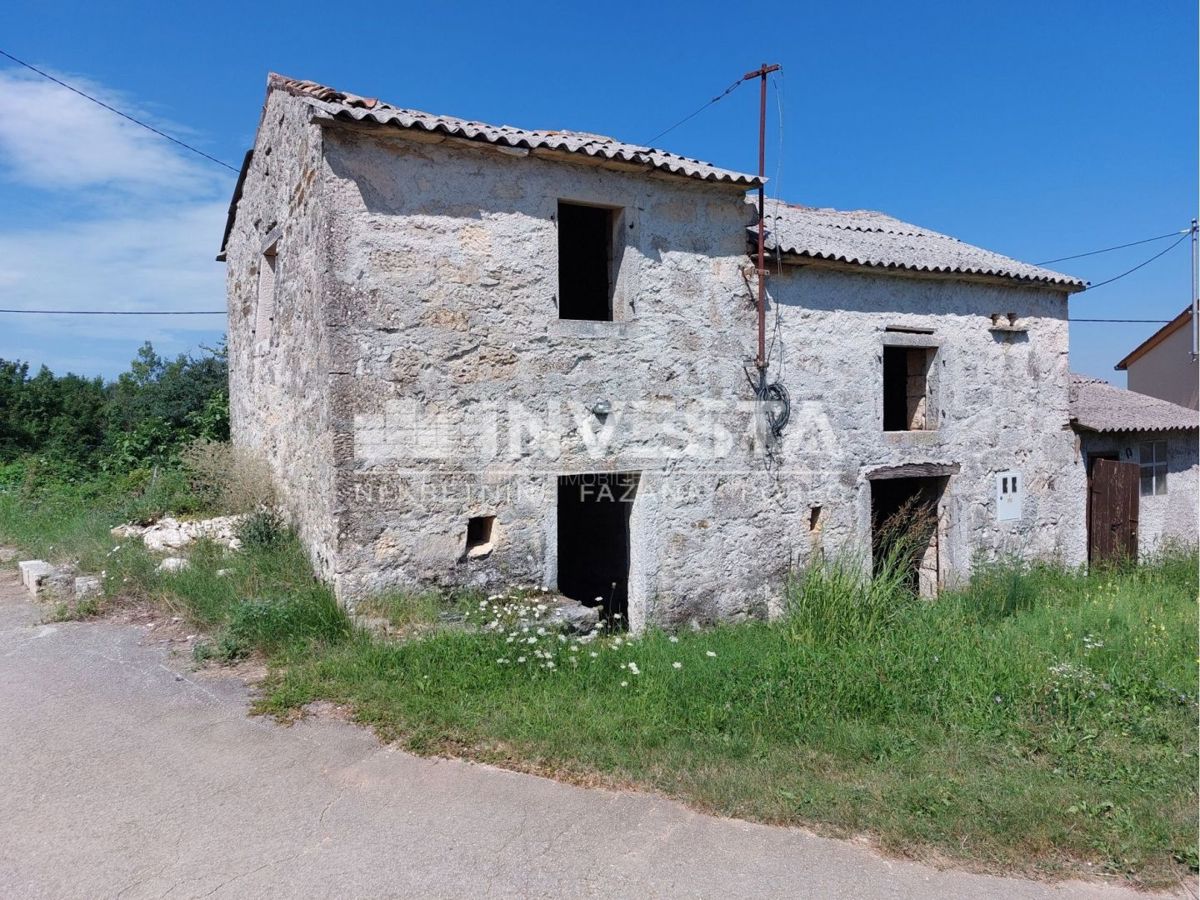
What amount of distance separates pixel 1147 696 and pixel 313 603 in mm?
5917

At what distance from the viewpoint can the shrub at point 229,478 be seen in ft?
26.5

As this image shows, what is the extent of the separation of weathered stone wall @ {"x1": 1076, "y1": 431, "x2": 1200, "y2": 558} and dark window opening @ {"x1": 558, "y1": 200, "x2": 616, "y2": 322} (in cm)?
726

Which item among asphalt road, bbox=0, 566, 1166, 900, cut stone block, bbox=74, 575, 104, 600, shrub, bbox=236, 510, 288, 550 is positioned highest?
shrub, bbox=236, 510, 288, 550

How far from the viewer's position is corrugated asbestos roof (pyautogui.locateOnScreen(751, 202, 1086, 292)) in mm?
8195

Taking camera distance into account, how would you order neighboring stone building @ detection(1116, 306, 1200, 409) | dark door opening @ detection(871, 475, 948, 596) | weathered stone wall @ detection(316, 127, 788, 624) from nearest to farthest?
weathered stone wall @ detection(316, 127, 788, 624) → dark door opening @ detection(871, 475, 948, 596) → neighboring stone building @ detection(1116, 306, 1200, 409)

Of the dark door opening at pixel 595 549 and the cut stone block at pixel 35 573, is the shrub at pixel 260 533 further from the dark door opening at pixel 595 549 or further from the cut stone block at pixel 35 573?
the dark door opening at pixel 595 549

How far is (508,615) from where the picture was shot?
6215 millimetres

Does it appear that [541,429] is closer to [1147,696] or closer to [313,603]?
[313,603]

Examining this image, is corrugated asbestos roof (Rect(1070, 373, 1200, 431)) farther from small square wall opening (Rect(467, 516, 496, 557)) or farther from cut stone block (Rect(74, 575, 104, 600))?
cut stone block (Rect(74, 575, 104, 600))

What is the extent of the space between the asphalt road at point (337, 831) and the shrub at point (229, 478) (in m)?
3.52

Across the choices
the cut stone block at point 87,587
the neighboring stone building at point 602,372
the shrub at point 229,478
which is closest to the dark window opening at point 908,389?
the neighboring stone building at point 602,372

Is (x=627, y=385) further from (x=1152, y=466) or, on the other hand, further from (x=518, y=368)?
(x=1152, y=466)

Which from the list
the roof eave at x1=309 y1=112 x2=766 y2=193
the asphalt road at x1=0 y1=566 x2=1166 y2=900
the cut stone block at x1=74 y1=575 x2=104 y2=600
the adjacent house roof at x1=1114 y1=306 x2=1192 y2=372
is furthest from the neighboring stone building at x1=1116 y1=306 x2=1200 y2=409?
the cut stone block at x1=74 y1=575 x2=104 y2=600

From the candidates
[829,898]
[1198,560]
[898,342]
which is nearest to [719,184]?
[898,342]
